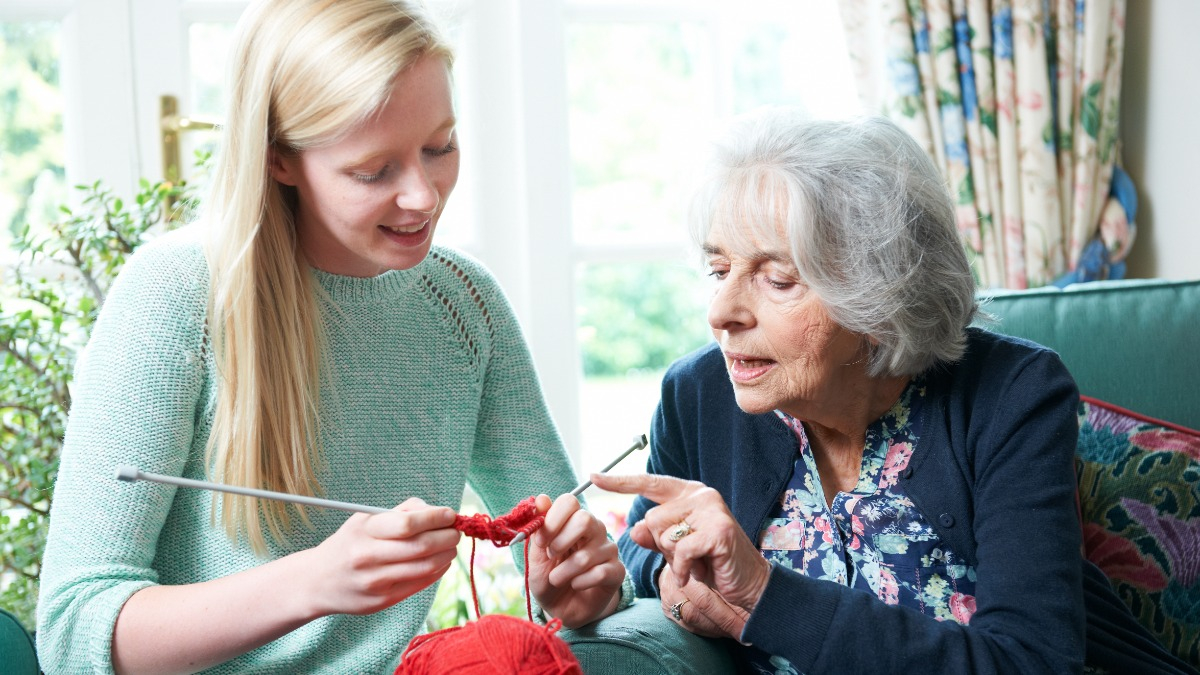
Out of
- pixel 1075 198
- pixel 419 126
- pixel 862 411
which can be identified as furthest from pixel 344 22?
pixel 1075 198

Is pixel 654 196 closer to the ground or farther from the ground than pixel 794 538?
farther from the ground

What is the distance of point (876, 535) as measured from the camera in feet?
4.40

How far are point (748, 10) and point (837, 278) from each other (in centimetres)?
161

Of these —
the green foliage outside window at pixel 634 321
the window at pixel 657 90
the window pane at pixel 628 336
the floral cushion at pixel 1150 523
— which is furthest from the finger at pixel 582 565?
the green foliage outside window at pixel 634 321

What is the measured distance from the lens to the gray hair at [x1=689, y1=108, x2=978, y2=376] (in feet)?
4.17

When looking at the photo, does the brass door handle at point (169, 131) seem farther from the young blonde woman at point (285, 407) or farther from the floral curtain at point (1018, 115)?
the floral curtain at point (1018, 115)

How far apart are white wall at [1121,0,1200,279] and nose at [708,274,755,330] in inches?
53.4

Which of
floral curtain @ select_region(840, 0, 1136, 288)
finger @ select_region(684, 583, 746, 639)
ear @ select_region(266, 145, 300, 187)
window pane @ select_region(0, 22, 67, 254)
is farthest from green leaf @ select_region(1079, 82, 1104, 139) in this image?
window pane @ select_region(0, 22, 67, 254)

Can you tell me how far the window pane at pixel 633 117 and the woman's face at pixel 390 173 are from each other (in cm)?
135

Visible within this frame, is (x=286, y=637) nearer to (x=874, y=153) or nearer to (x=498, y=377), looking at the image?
(x=498, y=377)

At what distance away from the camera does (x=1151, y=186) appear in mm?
2309

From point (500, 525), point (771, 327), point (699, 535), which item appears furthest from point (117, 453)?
point (771, 327)

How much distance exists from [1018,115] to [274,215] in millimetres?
1664

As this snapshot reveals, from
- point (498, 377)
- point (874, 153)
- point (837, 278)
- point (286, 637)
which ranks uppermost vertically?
point (874, 153)
